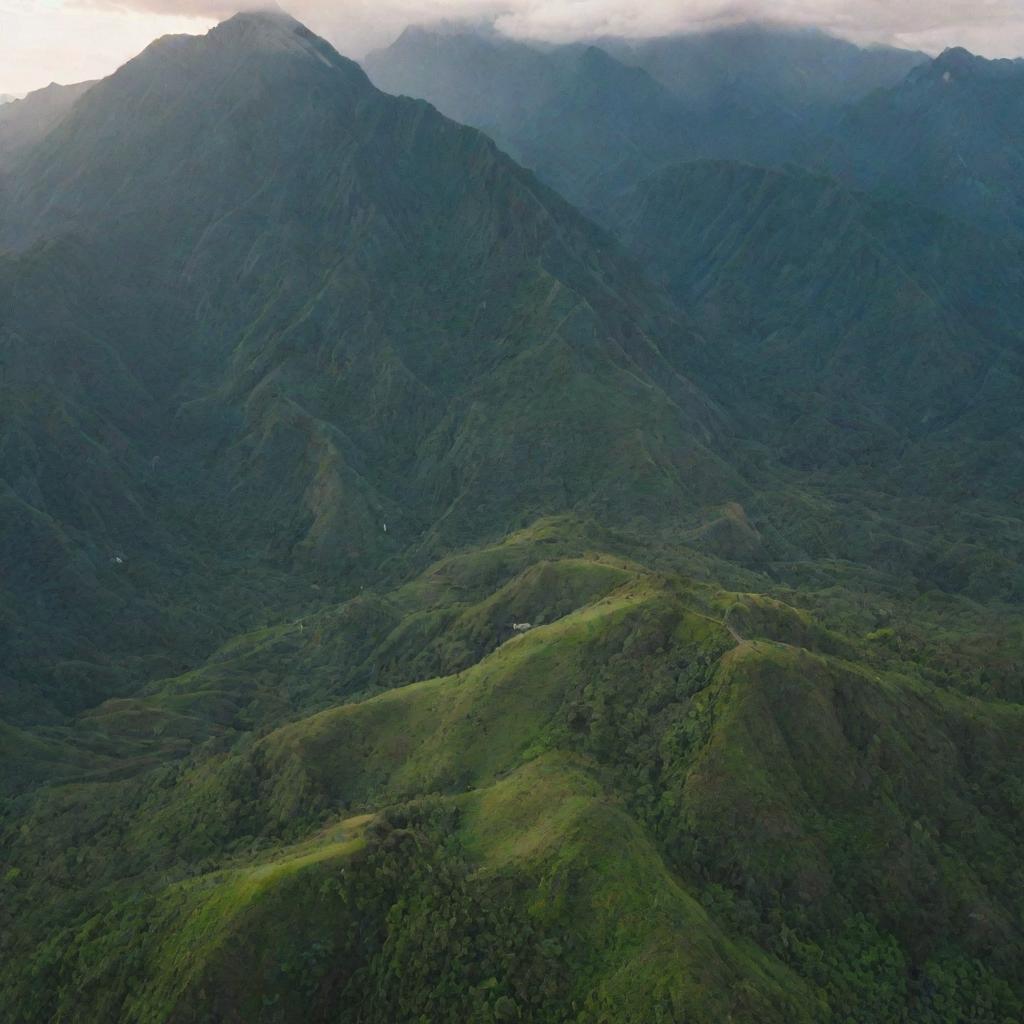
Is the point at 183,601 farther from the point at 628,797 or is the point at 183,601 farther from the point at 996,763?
the point at 996,763

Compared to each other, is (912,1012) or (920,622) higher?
(912,1012)

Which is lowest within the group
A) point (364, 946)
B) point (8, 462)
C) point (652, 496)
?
point (652, 496)

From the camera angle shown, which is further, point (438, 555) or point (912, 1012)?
point (438, 555)

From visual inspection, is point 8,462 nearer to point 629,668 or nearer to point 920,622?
point 629,668

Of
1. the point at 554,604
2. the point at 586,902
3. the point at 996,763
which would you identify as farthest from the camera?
the point at 554,604

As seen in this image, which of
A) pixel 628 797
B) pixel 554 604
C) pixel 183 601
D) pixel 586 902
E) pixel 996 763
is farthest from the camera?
pixel 183 601

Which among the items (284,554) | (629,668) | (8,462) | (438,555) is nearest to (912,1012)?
(629,668)

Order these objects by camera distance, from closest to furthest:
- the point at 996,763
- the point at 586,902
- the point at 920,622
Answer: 1. the point at 586,902
2. the point at 996,763
3. the point at 920,622

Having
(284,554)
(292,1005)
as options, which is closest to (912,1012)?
(292,1005)

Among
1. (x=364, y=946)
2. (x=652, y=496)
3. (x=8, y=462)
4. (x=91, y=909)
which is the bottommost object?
(x=652, y=496)
